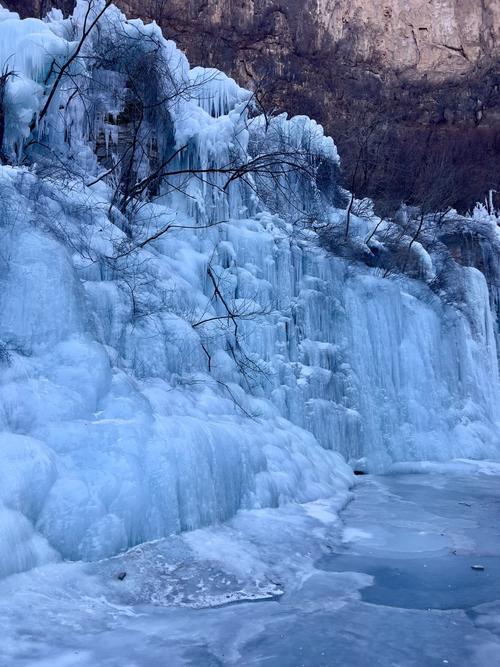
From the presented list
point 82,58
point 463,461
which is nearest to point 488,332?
point 463,461

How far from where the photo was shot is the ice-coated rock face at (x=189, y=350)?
4.17 metres

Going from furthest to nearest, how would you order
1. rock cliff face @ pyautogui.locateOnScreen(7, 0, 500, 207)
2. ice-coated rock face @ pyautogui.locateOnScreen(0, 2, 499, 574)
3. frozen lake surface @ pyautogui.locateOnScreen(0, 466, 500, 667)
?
1. rock cliff face @ pyautogui.locateOnScreen(7, 0, 500, 207)
2. ice-coated rock face @ pyautogui.locateOnScreen(0, 2, 499, 574)
3. frozen lake surface @ pyautogui.locateOnScreen(0, 466, 500, 667)

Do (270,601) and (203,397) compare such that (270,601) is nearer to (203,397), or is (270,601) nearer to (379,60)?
(203,397)

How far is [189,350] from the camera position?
603 centimetres

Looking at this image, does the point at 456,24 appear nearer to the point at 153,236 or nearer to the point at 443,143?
the point at 443,143

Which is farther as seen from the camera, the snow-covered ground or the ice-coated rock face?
the ice-coated rock face

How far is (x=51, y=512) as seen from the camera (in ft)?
12.3

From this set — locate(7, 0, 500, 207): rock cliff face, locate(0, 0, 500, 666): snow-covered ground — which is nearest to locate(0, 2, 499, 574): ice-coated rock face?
locate(0, 0, 500, 666): snow-covered ground

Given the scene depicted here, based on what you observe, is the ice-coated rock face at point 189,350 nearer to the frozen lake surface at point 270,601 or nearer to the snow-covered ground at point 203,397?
the snow-covered ground at point 203,397

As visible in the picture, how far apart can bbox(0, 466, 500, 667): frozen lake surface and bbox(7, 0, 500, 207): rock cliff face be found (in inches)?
640

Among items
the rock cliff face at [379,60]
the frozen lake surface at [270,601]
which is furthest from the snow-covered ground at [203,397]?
the rock cliff face at [379,60]

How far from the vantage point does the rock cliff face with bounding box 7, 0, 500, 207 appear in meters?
19.6

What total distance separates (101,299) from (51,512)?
2134 mm

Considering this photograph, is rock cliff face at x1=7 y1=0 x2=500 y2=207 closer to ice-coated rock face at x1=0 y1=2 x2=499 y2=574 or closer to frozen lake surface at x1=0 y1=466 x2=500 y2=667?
ice-coated rock face at x1=0 y1=2 x2=499 y2=574
